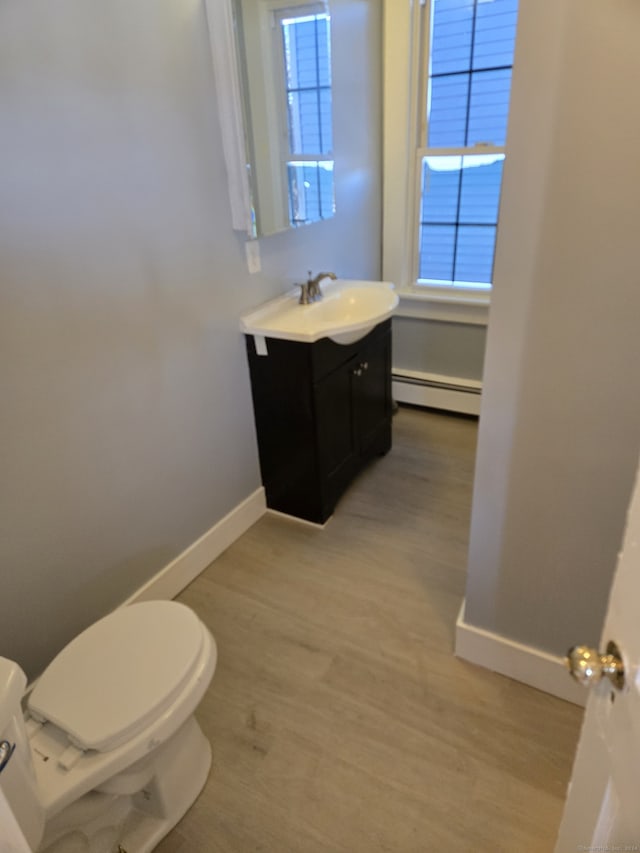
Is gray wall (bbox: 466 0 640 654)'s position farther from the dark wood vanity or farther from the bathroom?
the dark wood vanity

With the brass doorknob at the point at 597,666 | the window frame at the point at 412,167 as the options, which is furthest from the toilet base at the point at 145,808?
the window frame at the point at 412,167

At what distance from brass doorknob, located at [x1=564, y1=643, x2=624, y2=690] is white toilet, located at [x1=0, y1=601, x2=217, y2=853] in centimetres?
89

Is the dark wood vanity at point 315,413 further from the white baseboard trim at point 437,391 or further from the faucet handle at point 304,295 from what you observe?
the white baseboard trim at point 437,391

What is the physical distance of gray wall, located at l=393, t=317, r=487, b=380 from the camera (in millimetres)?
3092

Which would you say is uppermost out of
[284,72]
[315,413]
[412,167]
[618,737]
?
[284,72]

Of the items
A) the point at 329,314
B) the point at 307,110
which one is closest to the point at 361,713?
the point at 329,314

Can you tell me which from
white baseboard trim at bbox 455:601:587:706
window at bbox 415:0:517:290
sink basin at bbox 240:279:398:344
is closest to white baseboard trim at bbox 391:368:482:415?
window at bbox 415:0:517:290

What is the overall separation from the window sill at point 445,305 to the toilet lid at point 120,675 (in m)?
2.18

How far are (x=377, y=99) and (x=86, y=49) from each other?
1.80 meters

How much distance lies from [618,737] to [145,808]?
1251mm

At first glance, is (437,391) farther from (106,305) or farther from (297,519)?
(106,305)

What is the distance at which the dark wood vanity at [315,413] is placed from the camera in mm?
2115

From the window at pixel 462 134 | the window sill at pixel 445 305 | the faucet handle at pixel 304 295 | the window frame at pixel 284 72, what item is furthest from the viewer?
the window sill at pixel 445 305

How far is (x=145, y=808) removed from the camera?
1393 millimetres
